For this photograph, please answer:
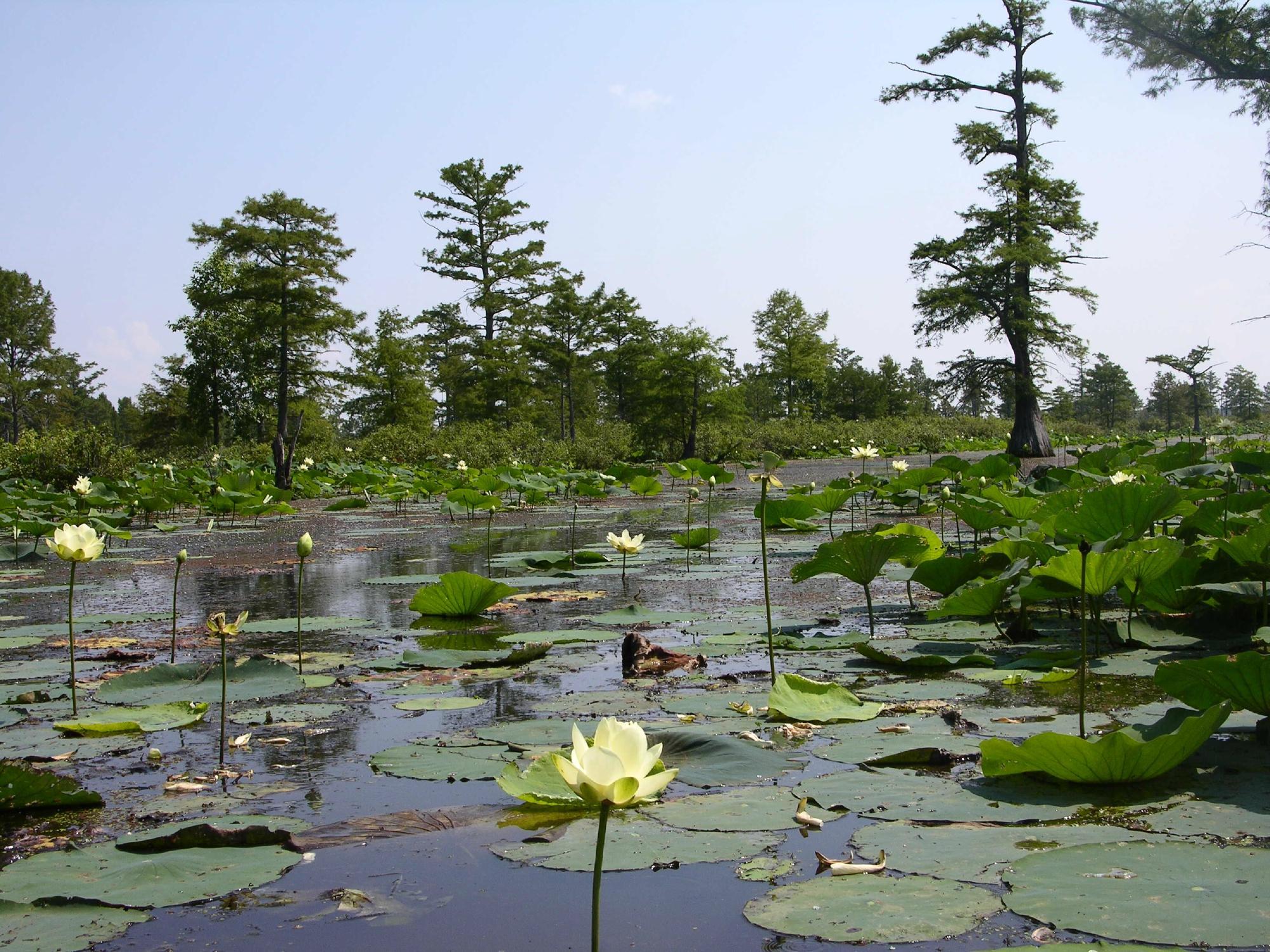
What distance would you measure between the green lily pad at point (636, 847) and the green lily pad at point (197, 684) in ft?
3.81

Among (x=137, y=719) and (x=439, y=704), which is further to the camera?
(x=439, y=704)

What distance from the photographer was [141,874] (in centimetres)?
140

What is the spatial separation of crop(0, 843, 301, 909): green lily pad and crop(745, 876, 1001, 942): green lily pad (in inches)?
29.0

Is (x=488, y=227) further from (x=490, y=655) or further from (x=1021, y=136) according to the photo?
(x=490, y=655)

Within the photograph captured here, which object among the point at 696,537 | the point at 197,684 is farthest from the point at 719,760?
the point at 696,537

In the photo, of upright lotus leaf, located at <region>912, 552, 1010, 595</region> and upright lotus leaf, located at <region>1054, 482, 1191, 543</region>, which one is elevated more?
upright lotus leaf, located at <region>1054, 482, 1191, 543</region>

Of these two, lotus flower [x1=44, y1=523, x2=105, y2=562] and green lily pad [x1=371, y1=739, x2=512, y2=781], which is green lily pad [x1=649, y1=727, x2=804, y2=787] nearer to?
green lily pad [x1=371, y1=739, x2=512, y2=781]

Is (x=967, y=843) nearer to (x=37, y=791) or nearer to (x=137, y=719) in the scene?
(x=37, y=791)

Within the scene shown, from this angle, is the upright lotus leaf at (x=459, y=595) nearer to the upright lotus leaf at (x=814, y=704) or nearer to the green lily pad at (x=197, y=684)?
the green lily pad at (x=197, y=684)

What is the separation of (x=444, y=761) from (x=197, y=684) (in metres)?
1.06

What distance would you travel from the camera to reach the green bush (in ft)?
36.5

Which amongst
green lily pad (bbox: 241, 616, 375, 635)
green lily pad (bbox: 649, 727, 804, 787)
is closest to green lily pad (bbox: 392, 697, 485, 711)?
green lily pad (bbox: 649, 727, 804, 787)

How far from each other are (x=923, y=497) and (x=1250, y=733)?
664 centimetres

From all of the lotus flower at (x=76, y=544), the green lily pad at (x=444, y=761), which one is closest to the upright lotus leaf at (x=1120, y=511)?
the green lily pad at (x=444, y=761)
